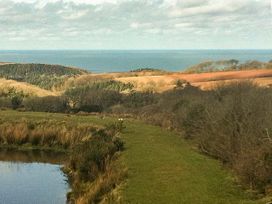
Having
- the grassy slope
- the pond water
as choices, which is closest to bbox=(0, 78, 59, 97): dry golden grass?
the pond water

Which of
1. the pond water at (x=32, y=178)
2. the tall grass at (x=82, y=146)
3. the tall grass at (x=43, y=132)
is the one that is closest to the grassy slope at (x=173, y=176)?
the tall grass at (x=82, y=146)

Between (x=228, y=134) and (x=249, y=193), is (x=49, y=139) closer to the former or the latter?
(x=228, y=134)

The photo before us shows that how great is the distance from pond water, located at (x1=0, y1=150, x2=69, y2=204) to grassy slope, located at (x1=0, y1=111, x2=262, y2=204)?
4248mm

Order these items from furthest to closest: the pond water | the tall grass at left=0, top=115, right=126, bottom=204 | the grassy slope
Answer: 1. the pond water
2. the tall grass at left=0, top=115, right=126, bottom=204
3. the grassy slope

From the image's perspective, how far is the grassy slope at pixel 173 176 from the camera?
1894 cm

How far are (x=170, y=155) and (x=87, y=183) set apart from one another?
19.2 ft

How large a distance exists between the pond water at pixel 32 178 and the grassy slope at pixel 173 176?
425 centimetres

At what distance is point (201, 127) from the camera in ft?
104

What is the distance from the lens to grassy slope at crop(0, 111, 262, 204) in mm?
18938

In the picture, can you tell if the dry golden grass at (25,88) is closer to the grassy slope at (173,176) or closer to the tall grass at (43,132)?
the tall grass at (43,132)

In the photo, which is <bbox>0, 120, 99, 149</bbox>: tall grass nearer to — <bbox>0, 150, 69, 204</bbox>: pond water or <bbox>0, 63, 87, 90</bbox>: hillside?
<bbox>0, 150, 69, 204</bbox>: pond water

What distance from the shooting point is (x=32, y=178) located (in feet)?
101

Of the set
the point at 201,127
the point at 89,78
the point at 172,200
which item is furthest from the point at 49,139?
the point at 89,78

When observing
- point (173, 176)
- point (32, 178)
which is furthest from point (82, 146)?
point (173, 176)
